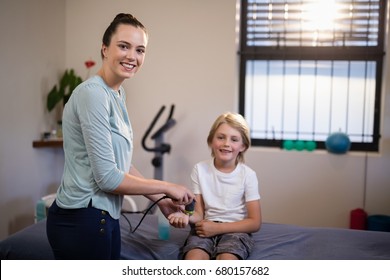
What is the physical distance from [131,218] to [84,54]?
1.34 metres

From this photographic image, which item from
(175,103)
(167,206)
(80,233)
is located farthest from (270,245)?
(175,103)

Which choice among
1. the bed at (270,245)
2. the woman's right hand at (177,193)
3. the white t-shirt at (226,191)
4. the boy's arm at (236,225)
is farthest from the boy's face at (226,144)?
the woman's right hand at (177,193)

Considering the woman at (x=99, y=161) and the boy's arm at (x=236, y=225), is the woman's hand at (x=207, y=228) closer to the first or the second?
the boy's arm at (x=236, y=225)

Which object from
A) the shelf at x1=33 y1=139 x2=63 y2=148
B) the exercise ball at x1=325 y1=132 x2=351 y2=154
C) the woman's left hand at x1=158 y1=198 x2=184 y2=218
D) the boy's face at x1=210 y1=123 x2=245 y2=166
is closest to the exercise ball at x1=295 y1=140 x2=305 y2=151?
the exercise ball at x1=325 y1=132 x2=351 y2=154

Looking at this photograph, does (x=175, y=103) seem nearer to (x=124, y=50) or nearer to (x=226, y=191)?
(x=226, y=191)

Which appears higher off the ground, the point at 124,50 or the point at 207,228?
the point at 124,50

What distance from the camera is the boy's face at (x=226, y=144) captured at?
1706 mm

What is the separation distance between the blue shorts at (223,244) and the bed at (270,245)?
45 millimetres

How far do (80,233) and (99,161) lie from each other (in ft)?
0.63

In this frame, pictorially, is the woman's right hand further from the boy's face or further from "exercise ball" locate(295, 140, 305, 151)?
"exercise ball" locate(295, 140, 305, 151)

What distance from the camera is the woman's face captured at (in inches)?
42.4

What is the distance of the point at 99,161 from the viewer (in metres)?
1.03

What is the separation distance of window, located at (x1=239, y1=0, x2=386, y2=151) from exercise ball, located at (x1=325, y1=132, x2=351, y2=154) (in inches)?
5.6

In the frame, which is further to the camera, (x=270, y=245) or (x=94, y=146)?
(x=270, y=245)
